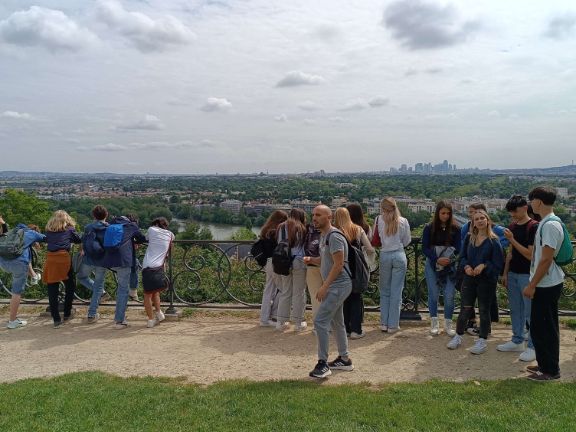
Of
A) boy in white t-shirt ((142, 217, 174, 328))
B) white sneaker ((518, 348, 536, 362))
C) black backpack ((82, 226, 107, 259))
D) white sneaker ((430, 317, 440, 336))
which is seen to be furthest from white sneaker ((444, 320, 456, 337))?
black backpack ((82, 226, 107, 259))

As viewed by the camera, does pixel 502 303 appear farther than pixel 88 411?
Yes

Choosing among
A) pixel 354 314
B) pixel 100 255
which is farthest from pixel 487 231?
pixel 100 255

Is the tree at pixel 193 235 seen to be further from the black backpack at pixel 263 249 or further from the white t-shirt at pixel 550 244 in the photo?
the white t-shirt at pixel 550 244

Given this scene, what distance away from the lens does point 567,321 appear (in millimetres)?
6676

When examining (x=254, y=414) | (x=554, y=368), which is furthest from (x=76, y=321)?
(x=554, y=368)

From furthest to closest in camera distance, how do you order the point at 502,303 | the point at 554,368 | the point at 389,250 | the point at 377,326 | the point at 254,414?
the point at 502,303 → the point at 377,326 → the point at 389,250 → the point at 554,368 → the point at 254,414

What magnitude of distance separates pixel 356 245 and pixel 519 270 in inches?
73.6

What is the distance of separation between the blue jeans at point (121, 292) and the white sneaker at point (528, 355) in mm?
5098

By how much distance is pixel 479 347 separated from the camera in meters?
5.68

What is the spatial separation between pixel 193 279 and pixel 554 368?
5.89 meters

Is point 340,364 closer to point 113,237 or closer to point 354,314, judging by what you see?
point 354,314

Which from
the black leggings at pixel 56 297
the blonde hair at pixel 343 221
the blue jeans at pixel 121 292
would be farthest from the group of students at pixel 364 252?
the black leggings at pixel 56 297

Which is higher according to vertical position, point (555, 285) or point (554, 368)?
point (555, 285)

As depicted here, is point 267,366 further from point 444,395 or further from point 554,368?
point 554,368
